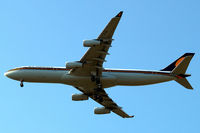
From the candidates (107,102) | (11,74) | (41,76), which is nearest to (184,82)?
(107,102)

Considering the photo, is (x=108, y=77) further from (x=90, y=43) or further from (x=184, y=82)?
(x=184, y=82)

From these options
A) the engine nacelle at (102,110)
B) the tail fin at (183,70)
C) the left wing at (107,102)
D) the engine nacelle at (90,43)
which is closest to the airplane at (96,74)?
the tail fin at (183,70)

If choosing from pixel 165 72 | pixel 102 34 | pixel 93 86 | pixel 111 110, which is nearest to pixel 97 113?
pixel 111 110

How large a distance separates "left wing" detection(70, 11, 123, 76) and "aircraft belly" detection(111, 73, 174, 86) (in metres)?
4.09

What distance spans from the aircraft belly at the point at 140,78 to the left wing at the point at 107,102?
4840 mm

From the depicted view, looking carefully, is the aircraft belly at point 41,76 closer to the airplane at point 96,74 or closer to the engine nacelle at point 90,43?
the airplane at point 96,74

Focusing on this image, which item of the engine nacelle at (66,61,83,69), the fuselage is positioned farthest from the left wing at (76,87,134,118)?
the engine nacelle at (66,61,83,69)

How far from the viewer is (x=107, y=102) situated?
264 ft

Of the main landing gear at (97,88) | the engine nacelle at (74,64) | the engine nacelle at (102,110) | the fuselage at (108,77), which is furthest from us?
the engine nacelle at (102,110)

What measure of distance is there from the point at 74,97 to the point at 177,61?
19.7 m

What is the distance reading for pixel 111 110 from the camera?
82.6 m

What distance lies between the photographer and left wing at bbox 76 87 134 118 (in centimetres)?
7656

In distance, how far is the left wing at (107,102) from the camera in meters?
76.6

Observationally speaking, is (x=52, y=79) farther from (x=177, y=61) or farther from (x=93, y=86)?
(x=177, y=61)
